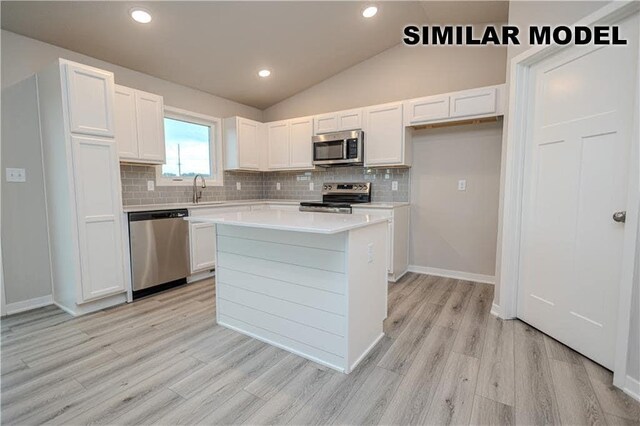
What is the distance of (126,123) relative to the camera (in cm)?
308

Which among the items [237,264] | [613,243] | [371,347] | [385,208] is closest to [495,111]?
[385,208]

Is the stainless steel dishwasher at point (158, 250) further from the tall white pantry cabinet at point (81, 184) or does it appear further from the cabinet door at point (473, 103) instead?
the cabinet door at point (473, 103)

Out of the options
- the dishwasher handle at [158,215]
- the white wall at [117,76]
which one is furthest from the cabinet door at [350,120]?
the dishwasher handle at [158,215]

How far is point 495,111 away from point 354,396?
297cm

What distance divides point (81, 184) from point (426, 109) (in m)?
3.49

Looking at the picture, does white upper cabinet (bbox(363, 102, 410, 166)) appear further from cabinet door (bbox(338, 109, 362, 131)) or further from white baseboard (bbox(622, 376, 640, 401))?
white baseboard (bbox(622, 376, 640, 401))

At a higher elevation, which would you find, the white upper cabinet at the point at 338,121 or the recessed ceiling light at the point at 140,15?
the recessed ceiling light at the point at 140,15

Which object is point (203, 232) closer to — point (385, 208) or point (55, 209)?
point (55, 209)

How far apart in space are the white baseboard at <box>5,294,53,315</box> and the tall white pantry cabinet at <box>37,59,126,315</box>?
0.25ft

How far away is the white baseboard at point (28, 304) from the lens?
265 centimetres

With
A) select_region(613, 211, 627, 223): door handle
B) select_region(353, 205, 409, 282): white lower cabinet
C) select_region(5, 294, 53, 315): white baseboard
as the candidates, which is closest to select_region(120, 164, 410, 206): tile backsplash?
select_region(353, 205, 409, 282): white lower cabinet

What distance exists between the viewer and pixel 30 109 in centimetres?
267

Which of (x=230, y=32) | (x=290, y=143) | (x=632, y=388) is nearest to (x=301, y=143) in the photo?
(x=290, y=143)

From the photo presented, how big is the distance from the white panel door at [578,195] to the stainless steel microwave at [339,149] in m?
1.88
